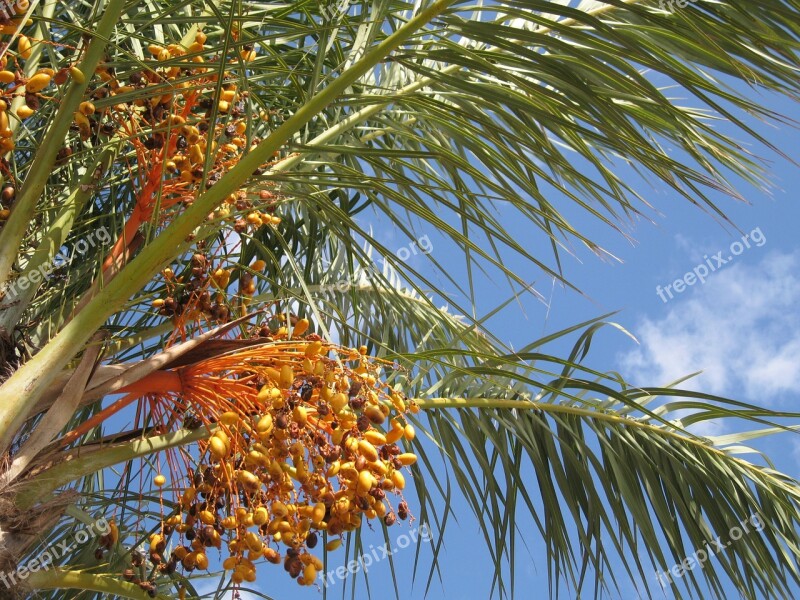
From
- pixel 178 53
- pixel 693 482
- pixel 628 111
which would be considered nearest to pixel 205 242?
pixel 178 53

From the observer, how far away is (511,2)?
4.37 feet

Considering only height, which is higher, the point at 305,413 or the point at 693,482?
the point at 305,413

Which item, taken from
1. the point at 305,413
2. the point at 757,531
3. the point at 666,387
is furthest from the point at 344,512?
the point at 757,531

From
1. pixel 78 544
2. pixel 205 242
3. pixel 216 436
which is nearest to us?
pixel 216 436

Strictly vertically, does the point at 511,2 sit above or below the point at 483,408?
above

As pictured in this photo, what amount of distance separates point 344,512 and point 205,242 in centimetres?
87

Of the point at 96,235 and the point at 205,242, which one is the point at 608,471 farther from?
the point at 96,235

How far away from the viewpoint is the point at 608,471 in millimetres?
2332

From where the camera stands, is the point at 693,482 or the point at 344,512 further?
the point at 693,482

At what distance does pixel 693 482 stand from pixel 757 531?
0.22m

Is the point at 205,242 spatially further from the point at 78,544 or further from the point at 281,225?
the point at 78,544

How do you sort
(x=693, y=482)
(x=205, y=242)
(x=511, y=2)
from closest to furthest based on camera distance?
1. (x=511, y=2)
2. (x=205, y=242)
3. (x=693, y=482)

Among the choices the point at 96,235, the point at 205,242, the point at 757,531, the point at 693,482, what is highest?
the point at 96,235

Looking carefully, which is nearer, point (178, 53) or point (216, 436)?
point (216, 436)
